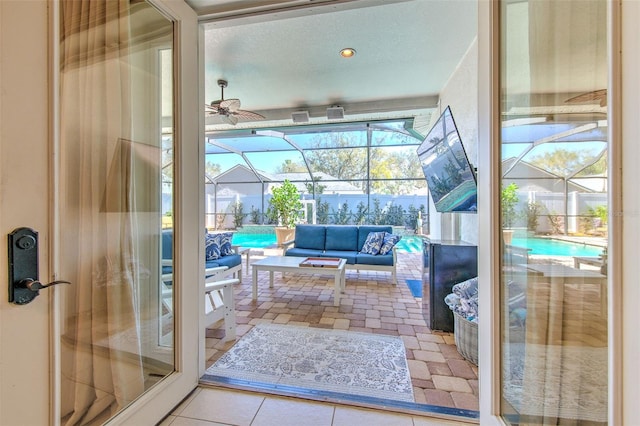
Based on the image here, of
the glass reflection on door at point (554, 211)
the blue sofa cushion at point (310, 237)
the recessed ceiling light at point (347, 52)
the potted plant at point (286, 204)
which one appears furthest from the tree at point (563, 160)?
the potted plant at point (286, 204)

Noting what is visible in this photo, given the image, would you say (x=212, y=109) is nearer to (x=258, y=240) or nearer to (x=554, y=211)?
(x=554, y=211)

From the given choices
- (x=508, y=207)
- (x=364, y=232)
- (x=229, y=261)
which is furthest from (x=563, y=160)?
(x=364, y=232)

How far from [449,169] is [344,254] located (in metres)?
2.08

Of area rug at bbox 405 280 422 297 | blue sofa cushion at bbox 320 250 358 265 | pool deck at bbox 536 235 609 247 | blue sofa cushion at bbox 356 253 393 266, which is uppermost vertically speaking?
pool deck at bbox 536 235 609 247

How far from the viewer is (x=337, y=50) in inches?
116

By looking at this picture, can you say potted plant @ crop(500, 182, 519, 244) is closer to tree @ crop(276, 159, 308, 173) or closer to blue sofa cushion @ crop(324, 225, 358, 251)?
blue sofa cushion @ crop(324, 225, 358, 251)

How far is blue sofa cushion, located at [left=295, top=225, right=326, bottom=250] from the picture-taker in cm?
461

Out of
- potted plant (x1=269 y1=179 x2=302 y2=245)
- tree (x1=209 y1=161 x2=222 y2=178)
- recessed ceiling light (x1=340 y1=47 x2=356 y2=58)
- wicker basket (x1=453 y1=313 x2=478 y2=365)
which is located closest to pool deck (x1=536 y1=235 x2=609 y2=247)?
wicker basket (x1=453 y1=313 x2=478 y2=365)

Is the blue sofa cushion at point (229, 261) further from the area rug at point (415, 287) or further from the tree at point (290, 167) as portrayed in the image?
the tree at point (290, 167)

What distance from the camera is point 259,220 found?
9172 mm

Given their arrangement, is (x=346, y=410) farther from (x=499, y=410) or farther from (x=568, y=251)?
(x=568, y=251)

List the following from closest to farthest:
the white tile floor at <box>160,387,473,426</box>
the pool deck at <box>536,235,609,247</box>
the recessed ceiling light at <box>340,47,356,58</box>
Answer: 1. the pool deck at <box>536,235,609,247</box>
2. the white tile floor at <box>160,387,473,426</box>
3. the recessed ceiling light at <box>340,47,356,58</box>

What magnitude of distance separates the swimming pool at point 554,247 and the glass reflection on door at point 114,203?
1.70 metres

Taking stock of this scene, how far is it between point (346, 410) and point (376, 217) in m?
6.71
